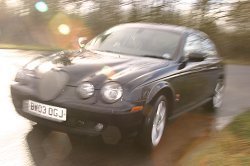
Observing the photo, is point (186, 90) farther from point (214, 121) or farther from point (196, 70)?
point (214, 121)

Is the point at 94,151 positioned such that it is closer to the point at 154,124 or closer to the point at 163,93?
the point at 154,124

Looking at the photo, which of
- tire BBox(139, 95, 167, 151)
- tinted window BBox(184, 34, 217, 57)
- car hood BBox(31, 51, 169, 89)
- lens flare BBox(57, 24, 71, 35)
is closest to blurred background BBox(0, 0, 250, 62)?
tinted window BBox(184, 34, 217, 57)

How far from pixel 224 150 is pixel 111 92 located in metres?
1.54

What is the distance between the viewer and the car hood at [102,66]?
4.55 m

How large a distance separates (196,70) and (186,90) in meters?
0.49

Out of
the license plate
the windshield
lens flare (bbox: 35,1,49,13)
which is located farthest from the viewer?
lens flare (bbox: 35,1,49,13)

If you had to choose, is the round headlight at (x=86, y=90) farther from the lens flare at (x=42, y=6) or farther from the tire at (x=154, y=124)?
the lens flare at (x=42, y=6)

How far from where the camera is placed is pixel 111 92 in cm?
441

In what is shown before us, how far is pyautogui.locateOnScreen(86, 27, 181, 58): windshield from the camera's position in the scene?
5.70 metres

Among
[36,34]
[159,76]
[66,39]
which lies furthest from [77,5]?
[36,34]

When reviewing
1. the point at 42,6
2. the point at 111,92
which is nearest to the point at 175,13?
the point at 111,92

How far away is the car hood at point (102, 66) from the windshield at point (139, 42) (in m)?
0.27

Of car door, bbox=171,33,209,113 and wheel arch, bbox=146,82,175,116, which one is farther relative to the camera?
car door, bbox=171,33,209,113

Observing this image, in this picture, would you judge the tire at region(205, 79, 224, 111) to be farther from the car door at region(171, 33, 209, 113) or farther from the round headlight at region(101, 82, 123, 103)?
the round headlight at region(101, 82, 123, 103)
